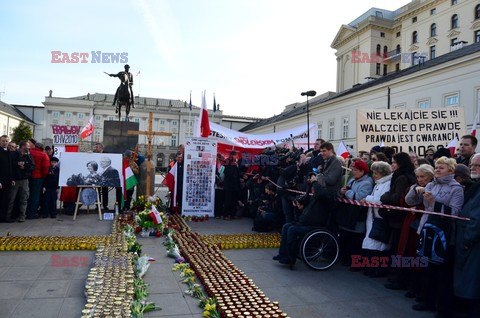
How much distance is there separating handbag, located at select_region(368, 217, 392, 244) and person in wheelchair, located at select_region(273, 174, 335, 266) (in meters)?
0.78

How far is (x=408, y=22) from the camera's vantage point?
56500 mm

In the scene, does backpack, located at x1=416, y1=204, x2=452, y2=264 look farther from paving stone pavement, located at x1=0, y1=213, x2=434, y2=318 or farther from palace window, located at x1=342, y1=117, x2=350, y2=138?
palace window, located at x1=342, y1=117, x2=350, y2=138

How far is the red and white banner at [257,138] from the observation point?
12.5 meters

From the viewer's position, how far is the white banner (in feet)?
41.0

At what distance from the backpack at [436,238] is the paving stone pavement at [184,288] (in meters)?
0.72

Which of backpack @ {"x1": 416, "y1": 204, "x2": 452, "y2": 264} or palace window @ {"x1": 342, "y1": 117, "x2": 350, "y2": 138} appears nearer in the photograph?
backpack @ {"x1": 416, "y1": 204, "x2": 452, "y2": 264}

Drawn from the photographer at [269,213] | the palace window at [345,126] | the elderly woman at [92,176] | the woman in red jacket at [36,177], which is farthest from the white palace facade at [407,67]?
the woman in red jacket at [36,177]

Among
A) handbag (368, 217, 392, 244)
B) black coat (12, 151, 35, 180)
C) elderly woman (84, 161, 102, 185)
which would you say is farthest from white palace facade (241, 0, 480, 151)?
black coat (12, 151, 35, 180)

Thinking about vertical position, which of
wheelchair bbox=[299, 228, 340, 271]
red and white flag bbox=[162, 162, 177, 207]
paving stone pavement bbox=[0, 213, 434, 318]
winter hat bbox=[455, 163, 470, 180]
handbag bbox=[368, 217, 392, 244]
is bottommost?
paving stone pavement bbox=[0, 213, 434, 318]

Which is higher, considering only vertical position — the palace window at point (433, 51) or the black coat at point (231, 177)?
the palace window at point (433, 51)

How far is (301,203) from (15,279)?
4390mm

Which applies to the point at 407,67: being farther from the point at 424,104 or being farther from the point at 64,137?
the point at 64,137

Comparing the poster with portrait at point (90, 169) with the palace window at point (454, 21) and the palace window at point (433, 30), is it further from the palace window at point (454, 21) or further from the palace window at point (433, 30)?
the palace window at point (433, 30)

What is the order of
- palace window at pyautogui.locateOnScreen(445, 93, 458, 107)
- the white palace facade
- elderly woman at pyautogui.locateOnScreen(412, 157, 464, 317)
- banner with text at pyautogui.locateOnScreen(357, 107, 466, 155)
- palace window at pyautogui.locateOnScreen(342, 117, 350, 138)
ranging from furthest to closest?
palace window at pyautogui.locateOnScreen(342, 117, 350, 138) → the white palace facade → palace window at pyautogui.locateOnScreen(445, 93, 458, 107) → banner with text at pyautogui.locateOnScreen(357, 107, 466, 155) → elderly woman at pyautogui.locateOnScreen(412, 157, 464, 317)
